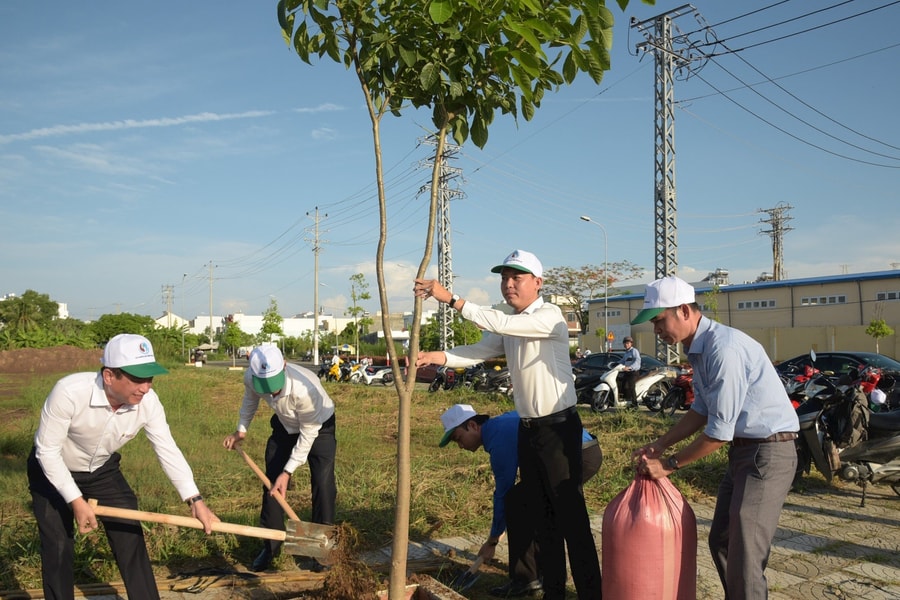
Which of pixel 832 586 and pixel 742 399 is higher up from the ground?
pixel 742 399

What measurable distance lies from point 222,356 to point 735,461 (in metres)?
103

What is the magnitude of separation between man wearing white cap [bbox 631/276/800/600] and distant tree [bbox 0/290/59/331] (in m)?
57.8

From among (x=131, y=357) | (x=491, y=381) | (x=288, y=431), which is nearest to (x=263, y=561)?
(x=288, y=431)

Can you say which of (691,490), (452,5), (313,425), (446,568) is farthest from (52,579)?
(691,490)

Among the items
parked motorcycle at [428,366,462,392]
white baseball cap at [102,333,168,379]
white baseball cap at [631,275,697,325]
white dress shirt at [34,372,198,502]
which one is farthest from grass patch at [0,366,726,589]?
parked motorcycle at [428,366,462,392]

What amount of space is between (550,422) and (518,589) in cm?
122

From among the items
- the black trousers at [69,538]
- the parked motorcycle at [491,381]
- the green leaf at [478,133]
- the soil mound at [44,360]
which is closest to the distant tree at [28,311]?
the soil mound at [44,360]

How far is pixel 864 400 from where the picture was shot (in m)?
6.89

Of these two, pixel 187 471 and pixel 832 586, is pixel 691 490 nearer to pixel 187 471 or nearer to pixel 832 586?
pixel 832 586

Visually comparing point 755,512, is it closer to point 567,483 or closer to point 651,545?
point 651,545

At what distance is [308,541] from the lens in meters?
3.77

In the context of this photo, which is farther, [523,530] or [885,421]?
[885,421]

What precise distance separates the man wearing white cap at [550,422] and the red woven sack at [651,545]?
0.25 metres

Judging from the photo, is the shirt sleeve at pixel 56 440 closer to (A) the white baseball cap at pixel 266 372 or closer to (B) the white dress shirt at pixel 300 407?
(A) the white baseball cap at pixel 266 372
